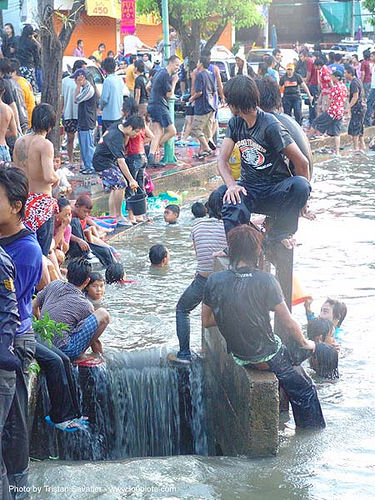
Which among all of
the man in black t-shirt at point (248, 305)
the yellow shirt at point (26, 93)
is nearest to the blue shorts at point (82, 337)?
the man in black t-shirt at point (248, 305)

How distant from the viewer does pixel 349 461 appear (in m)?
5.71

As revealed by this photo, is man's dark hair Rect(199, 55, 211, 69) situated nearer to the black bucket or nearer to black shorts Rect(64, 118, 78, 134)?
black shorts Rect(64, 118, 78, 134)

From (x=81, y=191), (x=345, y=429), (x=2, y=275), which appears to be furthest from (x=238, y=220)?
(x=81, y=191)

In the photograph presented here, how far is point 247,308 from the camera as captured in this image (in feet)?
19.0

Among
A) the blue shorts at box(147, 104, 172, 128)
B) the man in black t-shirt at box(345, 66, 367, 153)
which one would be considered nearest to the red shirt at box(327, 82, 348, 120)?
the man in black t-shirt at box(345, 66, 367, 153)

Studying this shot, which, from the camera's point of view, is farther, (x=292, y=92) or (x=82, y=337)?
(x=292, y=92)

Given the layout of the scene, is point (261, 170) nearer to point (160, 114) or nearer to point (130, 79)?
point (160, 114)

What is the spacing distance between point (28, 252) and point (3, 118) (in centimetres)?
518

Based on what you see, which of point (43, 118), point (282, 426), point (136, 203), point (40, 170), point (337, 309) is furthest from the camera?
point (136, 203)

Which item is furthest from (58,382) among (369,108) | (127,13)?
(127,13)

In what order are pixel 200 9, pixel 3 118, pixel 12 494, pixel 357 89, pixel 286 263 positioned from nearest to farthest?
pixel 12 494 < pixel 286 263 < pixel 3 118 < pixel 357 89 < pixel 200 9

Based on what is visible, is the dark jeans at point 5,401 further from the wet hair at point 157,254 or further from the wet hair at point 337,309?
the wet hair at point 157,254

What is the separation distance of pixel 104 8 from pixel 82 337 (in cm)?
2787

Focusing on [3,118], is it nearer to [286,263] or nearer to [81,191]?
[81,191]
